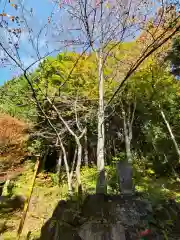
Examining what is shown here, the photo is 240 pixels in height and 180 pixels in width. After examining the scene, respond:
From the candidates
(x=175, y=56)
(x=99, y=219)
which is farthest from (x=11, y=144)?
(x=175, y=56)

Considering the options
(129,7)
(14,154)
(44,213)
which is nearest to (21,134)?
(14,154)

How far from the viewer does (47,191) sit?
8.38m

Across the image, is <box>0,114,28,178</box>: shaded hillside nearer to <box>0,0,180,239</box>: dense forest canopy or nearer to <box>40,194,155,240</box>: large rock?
<box>0,0,180,239</box>: dense forest canopy

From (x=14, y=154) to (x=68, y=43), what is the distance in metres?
6.82

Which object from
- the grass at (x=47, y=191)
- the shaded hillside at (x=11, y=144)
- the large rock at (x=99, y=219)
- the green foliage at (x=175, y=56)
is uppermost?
the green foliage at (x=175, y=56)

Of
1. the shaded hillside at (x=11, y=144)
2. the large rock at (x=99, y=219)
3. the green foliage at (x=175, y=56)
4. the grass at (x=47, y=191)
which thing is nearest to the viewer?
the large rock at (x=99, y=219)

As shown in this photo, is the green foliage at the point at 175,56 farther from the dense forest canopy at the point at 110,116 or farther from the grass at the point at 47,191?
the grass at the point at 47,191

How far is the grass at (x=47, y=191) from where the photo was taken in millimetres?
5934

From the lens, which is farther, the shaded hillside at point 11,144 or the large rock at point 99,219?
the shaded hillside at point 11,144

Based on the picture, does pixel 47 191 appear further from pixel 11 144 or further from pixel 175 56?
pixel 175 56

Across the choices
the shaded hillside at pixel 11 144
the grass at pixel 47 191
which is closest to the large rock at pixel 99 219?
the grass at pixel 47 191

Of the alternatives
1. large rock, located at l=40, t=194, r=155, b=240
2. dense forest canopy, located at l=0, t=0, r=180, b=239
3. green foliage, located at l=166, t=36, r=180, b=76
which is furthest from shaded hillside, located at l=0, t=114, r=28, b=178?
green foliage, located at l=166, t=36, r=180, b=76

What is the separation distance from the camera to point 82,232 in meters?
3.14

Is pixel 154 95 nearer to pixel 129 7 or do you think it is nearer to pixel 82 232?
pixel 129 7
